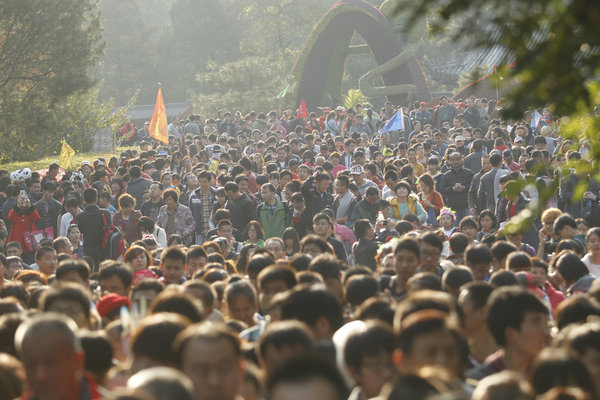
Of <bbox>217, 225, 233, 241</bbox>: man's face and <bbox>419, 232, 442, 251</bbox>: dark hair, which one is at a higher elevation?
<bbox>419, 232, 442, 251</bbox>: dark hair

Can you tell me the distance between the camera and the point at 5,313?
22.6 ft

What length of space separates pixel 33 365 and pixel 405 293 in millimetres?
4185

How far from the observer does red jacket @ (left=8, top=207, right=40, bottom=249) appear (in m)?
14.9

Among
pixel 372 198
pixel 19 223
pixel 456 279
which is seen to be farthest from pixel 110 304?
pixel 19 223

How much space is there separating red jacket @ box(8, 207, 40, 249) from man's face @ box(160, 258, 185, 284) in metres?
6.27

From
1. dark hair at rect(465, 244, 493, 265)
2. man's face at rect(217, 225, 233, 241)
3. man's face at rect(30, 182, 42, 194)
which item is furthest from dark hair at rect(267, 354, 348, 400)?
man's face at rect(30, 182, 42, 194)

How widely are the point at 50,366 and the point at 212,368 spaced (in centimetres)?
76

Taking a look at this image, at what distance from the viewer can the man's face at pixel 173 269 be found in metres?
9.29

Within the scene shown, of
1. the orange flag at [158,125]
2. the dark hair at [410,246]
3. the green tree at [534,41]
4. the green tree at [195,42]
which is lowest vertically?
the dark hair at [410,246]

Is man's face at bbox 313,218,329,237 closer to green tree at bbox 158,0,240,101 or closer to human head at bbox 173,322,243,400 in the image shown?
human head at bbox 173,322,243,400

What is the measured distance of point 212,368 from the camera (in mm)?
4699

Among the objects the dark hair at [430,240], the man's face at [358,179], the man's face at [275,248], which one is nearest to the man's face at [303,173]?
the man's face at [358,179]

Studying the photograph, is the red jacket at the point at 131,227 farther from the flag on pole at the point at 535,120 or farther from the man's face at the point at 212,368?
the flag on pole at the point at 535,120

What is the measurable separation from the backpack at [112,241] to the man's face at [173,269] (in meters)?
4.38
